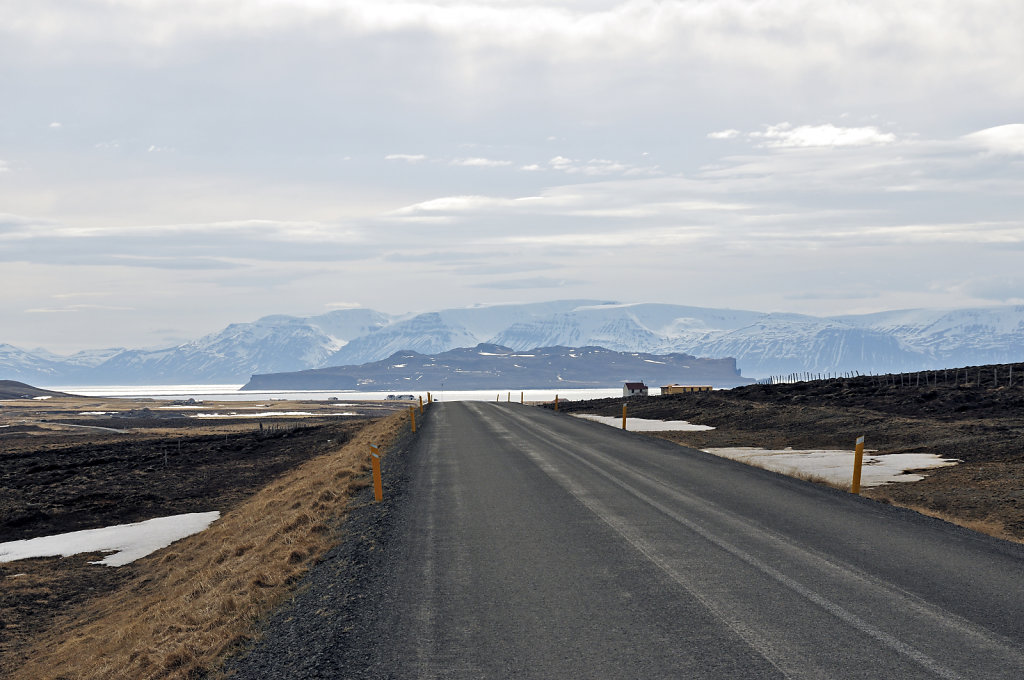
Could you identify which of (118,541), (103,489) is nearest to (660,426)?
(103,489)

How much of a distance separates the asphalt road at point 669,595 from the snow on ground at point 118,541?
13.7 meters

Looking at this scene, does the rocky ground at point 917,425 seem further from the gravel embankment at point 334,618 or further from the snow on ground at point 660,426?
the gravel embankment at point 334,618

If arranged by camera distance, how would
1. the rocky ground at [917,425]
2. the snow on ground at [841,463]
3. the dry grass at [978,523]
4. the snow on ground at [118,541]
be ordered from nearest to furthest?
the dry grass at [978,523]
the rocky ground at [917,425]
the snow on ground at [841,463]
the snow on ground at [118,541]

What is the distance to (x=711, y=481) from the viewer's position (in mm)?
17859

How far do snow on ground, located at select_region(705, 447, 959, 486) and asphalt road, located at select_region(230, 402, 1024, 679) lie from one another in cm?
564

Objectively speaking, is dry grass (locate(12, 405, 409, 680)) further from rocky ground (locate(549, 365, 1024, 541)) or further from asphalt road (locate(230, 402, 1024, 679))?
rocky ground (locate(549, 365, 1024, 541))

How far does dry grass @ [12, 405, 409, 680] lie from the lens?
899 cm

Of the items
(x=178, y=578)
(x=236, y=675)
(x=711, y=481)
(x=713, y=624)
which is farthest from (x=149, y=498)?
(x=713, y=624)

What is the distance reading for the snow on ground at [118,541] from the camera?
24.2 m

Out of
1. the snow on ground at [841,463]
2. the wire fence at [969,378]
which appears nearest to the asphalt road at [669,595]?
the snow on ground at [841,463]

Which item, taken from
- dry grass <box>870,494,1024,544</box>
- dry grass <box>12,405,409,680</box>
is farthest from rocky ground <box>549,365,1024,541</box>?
dry grass <box>12,405,409,680</box>

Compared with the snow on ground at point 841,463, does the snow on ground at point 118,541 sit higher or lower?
lower

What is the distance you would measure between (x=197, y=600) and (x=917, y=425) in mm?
26820

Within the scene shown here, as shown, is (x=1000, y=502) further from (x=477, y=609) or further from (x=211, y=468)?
(x=211, y=468)
